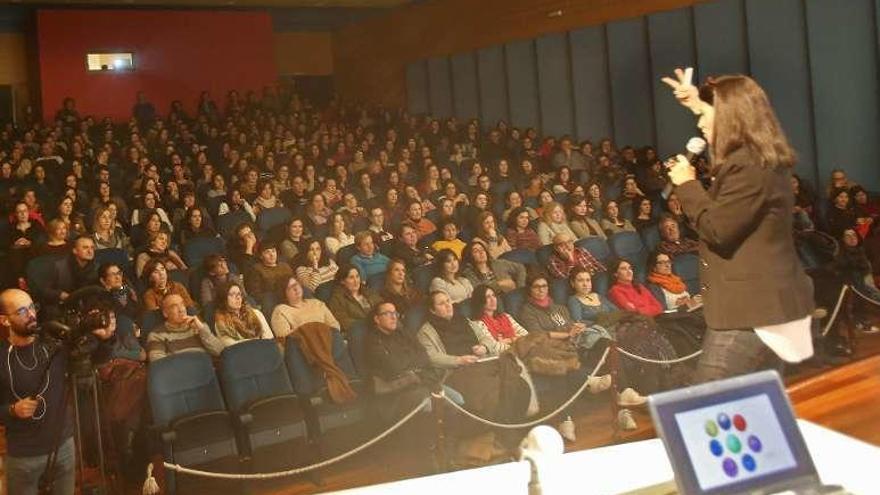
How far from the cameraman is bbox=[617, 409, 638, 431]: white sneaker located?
78.3 inches

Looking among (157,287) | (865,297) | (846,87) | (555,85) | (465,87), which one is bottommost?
(865,297)

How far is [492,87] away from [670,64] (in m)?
1.67

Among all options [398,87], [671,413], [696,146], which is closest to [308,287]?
[696,146]

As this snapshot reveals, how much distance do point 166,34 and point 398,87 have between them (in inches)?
81.8

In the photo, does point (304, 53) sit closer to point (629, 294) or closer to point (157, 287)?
point (157, 287)

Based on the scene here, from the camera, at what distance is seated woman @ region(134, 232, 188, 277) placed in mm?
4277

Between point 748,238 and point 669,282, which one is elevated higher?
point 748,238

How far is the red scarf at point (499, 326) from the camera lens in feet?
12.4

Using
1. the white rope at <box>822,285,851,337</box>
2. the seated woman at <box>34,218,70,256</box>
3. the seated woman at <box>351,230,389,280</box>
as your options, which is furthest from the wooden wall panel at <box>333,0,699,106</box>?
the seated woman at <box>34,218,70,256</box>

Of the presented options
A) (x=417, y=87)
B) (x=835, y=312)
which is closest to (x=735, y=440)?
(x=835, y=312)

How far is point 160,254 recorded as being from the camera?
4.35 metres

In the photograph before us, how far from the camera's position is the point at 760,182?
1.32 meters

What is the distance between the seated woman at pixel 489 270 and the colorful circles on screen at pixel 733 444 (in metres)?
3.47

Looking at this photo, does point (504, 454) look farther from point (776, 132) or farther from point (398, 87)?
point (398, 87)
